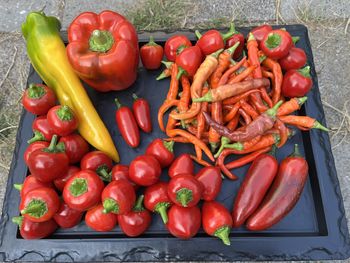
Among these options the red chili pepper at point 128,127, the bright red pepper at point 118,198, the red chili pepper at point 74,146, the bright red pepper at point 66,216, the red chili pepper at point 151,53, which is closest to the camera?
the bright red pepper at point 118,198

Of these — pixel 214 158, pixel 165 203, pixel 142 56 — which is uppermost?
pixel 142 56

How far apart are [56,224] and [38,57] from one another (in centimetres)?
78

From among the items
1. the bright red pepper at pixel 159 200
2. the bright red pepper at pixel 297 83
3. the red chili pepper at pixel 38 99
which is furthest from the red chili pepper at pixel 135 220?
the bright red pepper at pixel 297 83

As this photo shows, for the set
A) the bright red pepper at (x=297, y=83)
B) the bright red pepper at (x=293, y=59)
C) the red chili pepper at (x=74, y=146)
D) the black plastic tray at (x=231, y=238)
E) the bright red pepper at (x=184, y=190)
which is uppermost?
the bright red pepper at (x=293, y=59)

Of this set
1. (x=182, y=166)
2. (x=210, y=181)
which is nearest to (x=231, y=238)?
(x=210, y=181)

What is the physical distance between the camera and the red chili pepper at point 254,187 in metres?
1.67

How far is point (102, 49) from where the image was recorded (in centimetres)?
177

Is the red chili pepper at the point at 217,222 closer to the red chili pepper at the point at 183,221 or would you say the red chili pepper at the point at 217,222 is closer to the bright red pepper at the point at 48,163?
the red chili pepper at the point at 183,221

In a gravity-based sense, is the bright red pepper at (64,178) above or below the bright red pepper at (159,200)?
above

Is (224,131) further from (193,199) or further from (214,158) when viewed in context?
(193,199)

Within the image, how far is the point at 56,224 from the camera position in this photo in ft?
5.56

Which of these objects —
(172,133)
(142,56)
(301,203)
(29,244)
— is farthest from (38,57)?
(301,203)

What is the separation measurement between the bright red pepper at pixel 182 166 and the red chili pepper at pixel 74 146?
41 cm

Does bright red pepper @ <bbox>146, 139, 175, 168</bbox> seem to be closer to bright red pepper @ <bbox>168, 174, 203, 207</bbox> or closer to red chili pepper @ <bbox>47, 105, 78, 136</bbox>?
bright red pepper @ <bbox>168, 174, 203, 207</bbox>
